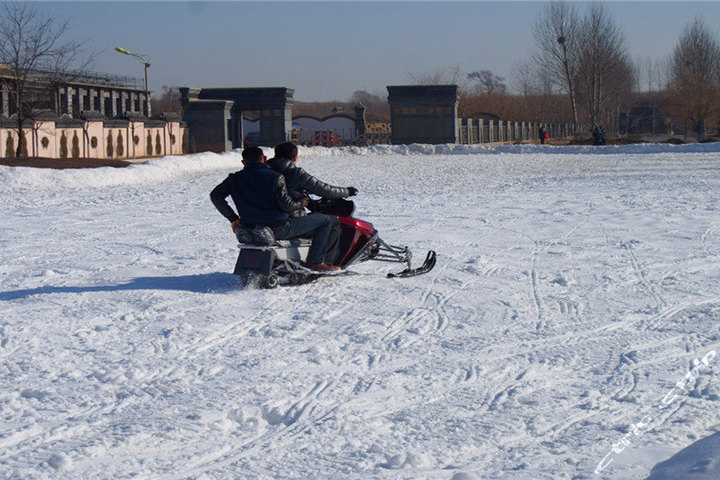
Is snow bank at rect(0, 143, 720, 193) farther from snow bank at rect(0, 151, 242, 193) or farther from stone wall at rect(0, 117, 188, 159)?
stone wall at rect(0, 117, 188, 159)

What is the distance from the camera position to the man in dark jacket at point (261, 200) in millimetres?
7930

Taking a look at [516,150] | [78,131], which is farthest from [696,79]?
[78,131]

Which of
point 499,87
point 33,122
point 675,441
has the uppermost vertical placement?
point 499,87

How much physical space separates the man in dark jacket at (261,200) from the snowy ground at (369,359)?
0.65 metres

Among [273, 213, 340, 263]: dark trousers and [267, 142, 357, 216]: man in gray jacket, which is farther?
[273, 213, 340, 263]: dark trousers

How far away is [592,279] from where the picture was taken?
8727 mm

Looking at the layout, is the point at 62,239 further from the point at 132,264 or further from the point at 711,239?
the point at 711,239

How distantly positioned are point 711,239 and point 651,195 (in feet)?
21.0

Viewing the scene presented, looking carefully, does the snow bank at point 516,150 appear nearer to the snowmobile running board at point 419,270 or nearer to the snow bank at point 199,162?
the snow bank at point 199,162

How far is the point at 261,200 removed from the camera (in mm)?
8008

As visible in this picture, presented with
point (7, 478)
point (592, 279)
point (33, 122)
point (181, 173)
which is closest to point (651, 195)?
point (592, 279)

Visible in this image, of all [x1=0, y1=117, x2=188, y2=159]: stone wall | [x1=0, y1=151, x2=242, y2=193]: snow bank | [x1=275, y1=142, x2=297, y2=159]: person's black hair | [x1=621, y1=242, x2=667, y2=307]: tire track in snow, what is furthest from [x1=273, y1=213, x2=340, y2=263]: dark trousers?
[x1=0, y1=117, x2=188, y2=159]: stone wall

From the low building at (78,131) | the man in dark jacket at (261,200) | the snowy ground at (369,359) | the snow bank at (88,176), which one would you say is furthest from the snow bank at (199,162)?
the man in dark jacket at (261,200)

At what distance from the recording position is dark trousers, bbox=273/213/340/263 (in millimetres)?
8141
